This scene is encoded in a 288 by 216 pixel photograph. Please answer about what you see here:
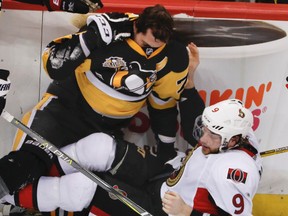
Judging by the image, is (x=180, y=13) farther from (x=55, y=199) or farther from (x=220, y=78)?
(x=55, y=199)

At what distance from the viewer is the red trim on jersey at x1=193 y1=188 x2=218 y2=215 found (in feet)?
6.32

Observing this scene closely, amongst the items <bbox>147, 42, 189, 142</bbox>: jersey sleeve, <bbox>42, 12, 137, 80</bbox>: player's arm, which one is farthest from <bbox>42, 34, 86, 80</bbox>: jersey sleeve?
<bbox>147, 42, 189, 142</bbox>: jersey sleeve

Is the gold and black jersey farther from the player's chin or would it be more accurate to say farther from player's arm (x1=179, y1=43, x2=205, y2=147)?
the player's chin

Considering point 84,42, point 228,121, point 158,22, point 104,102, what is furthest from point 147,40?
point 228,121

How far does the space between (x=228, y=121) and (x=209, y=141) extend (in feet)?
0.33

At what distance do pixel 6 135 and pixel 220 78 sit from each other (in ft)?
3.15

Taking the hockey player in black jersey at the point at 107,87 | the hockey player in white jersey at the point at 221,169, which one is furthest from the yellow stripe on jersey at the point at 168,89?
the hockey player in white jersey at the point at 221,169

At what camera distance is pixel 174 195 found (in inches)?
75.4

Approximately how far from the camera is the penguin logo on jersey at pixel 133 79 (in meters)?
2.15

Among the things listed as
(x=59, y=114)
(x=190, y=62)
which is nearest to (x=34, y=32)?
(x=59, y=114)

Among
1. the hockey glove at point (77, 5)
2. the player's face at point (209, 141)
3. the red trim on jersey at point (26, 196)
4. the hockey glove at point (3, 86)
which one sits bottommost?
the red trim on jersey at point (26, 196)

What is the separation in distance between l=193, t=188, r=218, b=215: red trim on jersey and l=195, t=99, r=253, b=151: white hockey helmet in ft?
0.53

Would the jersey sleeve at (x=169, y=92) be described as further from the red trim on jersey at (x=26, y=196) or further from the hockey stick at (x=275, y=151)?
the red trim on jersey at (x=26, y=196)

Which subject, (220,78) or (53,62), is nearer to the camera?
(53,62)
